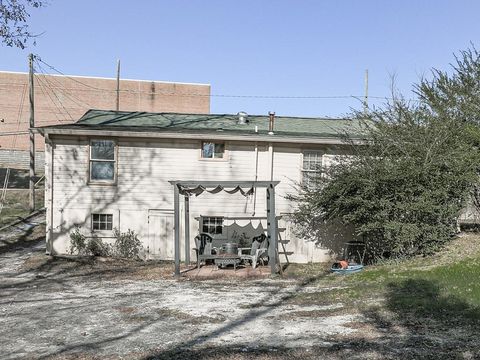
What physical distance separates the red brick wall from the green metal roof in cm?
2877

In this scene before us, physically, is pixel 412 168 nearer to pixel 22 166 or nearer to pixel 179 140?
pixel 179 140

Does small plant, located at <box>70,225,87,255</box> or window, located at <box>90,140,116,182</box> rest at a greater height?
window, located at <box>90,140,116,182</box>

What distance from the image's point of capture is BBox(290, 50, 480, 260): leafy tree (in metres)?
13.9

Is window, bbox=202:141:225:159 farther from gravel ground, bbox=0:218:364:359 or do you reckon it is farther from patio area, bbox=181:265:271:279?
gravel ground, bbox=0:218:364:359

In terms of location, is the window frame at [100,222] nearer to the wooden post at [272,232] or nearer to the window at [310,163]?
the wooden post at [272,232]

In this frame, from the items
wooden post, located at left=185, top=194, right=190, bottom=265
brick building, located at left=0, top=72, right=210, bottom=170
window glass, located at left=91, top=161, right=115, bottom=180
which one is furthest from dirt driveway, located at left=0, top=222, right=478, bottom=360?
brick building, located at left=0, top=72, right=210, bottom=170

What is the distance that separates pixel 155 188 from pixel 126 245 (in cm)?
222

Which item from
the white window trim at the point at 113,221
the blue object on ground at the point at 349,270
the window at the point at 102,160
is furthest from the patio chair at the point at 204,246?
the window at the point at 102,160

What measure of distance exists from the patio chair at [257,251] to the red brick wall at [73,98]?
35071mm

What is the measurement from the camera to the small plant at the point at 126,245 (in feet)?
56.3

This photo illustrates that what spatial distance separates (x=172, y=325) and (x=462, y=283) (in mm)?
6056

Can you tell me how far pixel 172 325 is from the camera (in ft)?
27.3

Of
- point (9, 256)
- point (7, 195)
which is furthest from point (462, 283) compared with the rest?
point (7, 195)

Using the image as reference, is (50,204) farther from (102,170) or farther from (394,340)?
(394,340)
